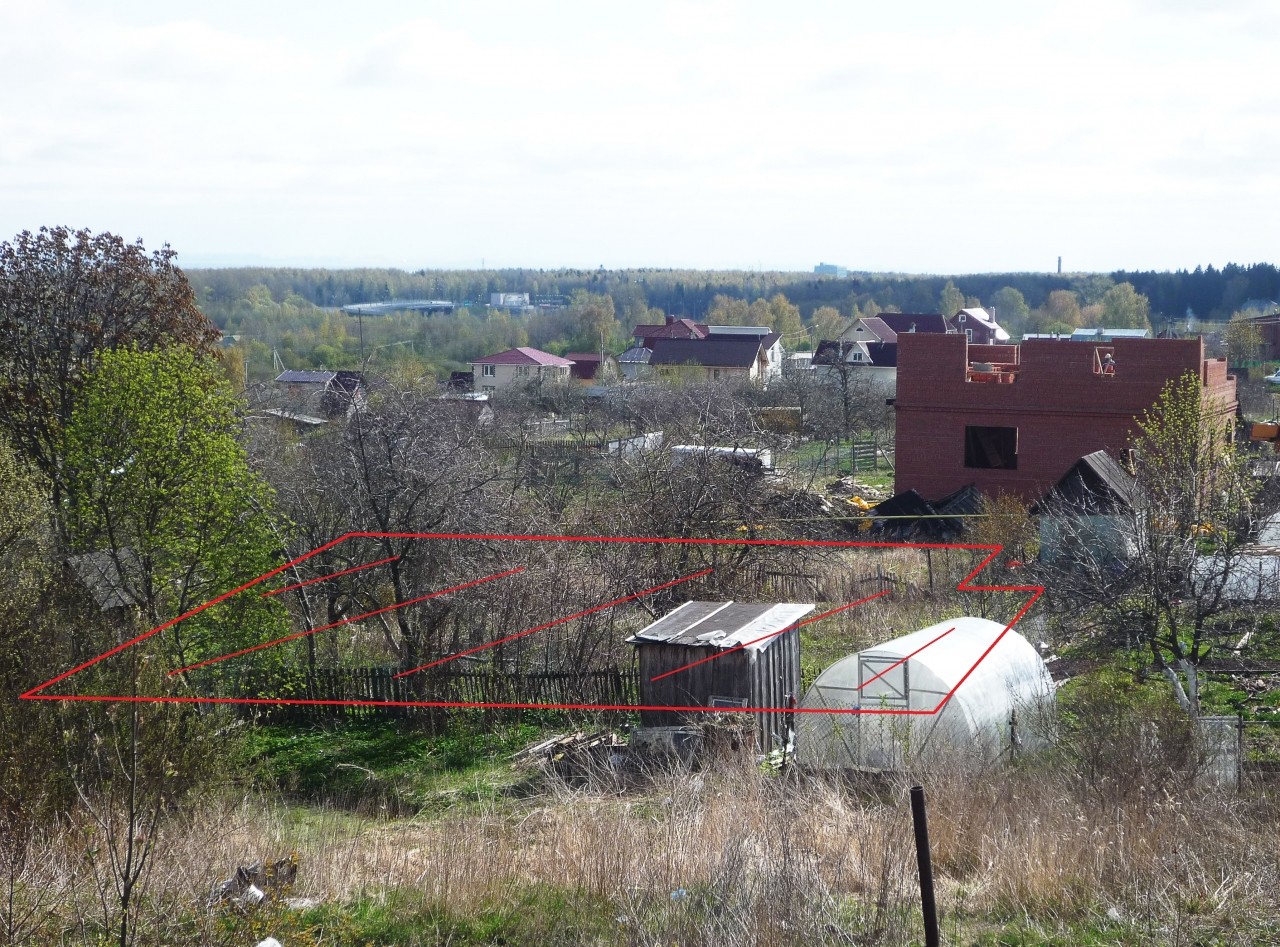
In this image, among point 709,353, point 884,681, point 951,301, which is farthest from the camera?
→ point 951,301

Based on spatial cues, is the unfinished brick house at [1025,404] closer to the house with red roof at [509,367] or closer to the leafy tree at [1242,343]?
the house with red roof at [509,367]

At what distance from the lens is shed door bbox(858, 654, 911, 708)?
10.4 metres

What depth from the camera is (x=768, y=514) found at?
19453 mm

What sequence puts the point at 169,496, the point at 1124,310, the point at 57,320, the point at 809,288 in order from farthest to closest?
1. the point at 809,288
2. the point at 1124,310
3. the point at 57,320
4. the point at 169,496

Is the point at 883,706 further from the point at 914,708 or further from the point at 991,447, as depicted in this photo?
the point at 991,447

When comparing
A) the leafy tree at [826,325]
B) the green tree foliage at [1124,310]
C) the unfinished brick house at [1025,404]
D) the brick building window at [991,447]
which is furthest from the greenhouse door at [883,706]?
the green tree foliage at [1124,310]

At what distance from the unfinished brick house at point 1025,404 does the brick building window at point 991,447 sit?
1.0 inches

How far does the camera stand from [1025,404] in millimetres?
26672

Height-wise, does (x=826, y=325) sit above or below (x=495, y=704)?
above

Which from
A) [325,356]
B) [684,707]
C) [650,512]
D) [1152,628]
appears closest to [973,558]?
[650,512]

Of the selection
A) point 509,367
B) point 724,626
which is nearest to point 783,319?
point 509,367

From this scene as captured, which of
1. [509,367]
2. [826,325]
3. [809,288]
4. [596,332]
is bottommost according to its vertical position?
[509,367]

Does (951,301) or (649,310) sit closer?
(951,301)

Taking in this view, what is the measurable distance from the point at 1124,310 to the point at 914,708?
10417cm
